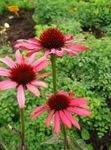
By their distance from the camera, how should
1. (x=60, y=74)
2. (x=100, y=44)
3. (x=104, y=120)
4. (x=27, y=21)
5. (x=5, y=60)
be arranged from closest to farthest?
(x=5, y=60)
(x=104, y=120)
(x=60, y=74)
(x=100, y=44)
(x=27, y=21)

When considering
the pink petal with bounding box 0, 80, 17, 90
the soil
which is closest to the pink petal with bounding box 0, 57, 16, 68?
the pink petal with bounding box 0, 80, 17, 90

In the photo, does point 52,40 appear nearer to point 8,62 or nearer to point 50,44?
point 50,44

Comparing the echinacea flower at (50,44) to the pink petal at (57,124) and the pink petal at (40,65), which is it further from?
the pink petal at (57,124)

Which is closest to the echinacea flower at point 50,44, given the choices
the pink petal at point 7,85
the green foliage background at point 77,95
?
the pink petal at point 7,85

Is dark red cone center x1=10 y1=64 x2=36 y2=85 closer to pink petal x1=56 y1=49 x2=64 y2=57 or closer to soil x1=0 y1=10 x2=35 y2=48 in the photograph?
pink petal x1=56 y1=49 x2=64 y2=57

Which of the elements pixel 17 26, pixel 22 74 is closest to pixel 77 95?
pixel 22 74

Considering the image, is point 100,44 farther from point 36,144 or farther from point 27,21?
point 27,21

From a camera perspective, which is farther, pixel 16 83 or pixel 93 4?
pixel 93 4

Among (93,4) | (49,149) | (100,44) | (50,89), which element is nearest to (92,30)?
(93,4)
